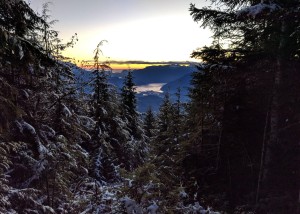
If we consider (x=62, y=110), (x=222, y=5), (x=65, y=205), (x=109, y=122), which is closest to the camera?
(x=222, y=5)

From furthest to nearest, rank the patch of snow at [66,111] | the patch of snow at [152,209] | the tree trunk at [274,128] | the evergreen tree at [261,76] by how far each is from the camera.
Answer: the patch of snow at [66,111], the tree trunk at [274,128], the evergreen tree at [261,76], the patch of snow at [152,209]

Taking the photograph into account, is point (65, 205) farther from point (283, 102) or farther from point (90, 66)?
point (90, 66)

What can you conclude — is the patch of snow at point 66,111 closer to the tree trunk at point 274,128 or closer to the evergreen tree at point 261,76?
the evergreen tree at point 261,76

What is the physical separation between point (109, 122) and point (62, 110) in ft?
38.1

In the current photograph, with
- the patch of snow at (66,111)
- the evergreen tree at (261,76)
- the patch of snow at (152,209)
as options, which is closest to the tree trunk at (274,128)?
the evergreen tree at (261,76)

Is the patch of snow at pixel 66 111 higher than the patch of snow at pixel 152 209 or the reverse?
higher

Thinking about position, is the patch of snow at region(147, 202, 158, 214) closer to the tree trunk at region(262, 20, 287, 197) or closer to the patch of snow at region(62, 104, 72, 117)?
the tree trunk at region(262, 20, 287, 197)

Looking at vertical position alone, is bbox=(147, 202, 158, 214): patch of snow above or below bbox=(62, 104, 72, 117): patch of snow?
below

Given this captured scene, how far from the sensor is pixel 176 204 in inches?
339

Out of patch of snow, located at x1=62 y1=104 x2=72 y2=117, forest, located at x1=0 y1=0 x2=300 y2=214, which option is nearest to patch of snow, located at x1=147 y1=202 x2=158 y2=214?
forest, located at x1=0 y1=0 x2=300 y2=214

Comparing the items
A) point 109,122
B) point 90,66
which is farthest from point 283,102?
point 109,122

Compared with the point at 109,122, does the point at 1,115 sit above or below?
above

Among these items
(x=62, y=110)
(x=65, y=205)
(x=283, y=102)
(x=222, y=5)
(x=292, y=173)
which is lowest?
(x=65, y=205)

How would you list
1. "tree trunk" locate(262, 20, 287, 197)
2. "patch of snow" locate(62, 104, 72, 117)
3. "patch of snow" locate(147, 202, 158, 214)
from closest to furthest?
"patch of snow" locate(147, 202, 158, 214), "tree trunk" locate(262, 20, 287, 197), "patch of snow" locate(62, 104, 72, 117)
